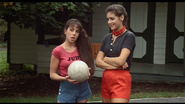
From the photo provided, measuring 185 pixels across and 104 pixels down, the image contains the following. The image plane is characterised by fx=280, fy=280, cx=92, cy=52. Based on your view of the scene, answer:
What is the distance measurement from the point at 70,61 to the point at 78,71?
0.28 m

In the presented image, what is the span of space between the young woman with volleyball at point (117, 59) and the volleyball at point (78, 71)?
0.39 m

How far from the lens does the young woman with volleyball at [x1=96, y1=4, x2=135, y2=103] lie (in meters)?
3.68

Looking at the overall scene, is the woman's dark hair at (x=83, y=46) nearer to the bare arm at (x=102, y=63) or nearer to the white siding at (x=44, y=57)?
the bare arm at (x=102, y=63)

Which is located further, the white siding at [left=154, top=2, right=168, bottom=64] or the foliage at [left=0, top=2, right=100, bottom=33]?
the white siding at [left=154, top=2, right=168, bottom=64]

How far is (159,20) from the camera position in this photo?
1102 cm

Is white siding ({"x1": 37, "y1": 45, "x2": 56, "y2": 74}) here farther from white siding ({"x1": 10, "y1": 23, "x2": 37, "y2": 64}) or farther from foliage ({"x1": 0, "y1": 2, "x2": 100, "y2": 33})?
foliage ({"x1": 0, "y1": 2, "x2": 100, "y2": 33})

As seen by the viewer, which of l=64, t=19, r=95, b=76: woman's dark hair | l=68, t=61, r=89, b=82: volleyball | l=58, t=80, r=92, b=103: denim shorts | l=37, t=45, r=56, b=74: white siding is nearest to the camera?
l=68, t=61, r=89, b=82: volleyball

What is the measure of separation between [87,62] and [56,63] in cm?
43

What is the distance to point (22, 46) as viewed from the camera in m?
12.1

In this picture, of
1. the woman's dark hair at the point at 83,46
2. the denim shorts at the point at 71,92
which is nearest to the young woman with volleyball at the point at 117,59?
the woman's dark hair at the point at 83,46


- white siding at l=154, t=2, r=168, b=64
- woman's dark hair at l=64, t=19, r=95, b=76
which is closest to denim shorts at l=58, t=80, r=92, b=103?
woman's dark hair at l=64, t=19, r=95, b=76

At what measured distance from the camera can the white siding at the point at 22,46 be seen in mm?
11945

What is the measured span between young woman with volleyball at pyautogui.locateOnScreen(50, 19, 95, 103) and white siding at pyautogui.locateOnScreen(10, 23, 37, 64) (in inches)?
328

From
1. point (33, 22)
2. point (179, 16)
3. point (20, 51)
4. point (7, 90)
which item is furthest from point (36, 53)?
point (179, 16)
